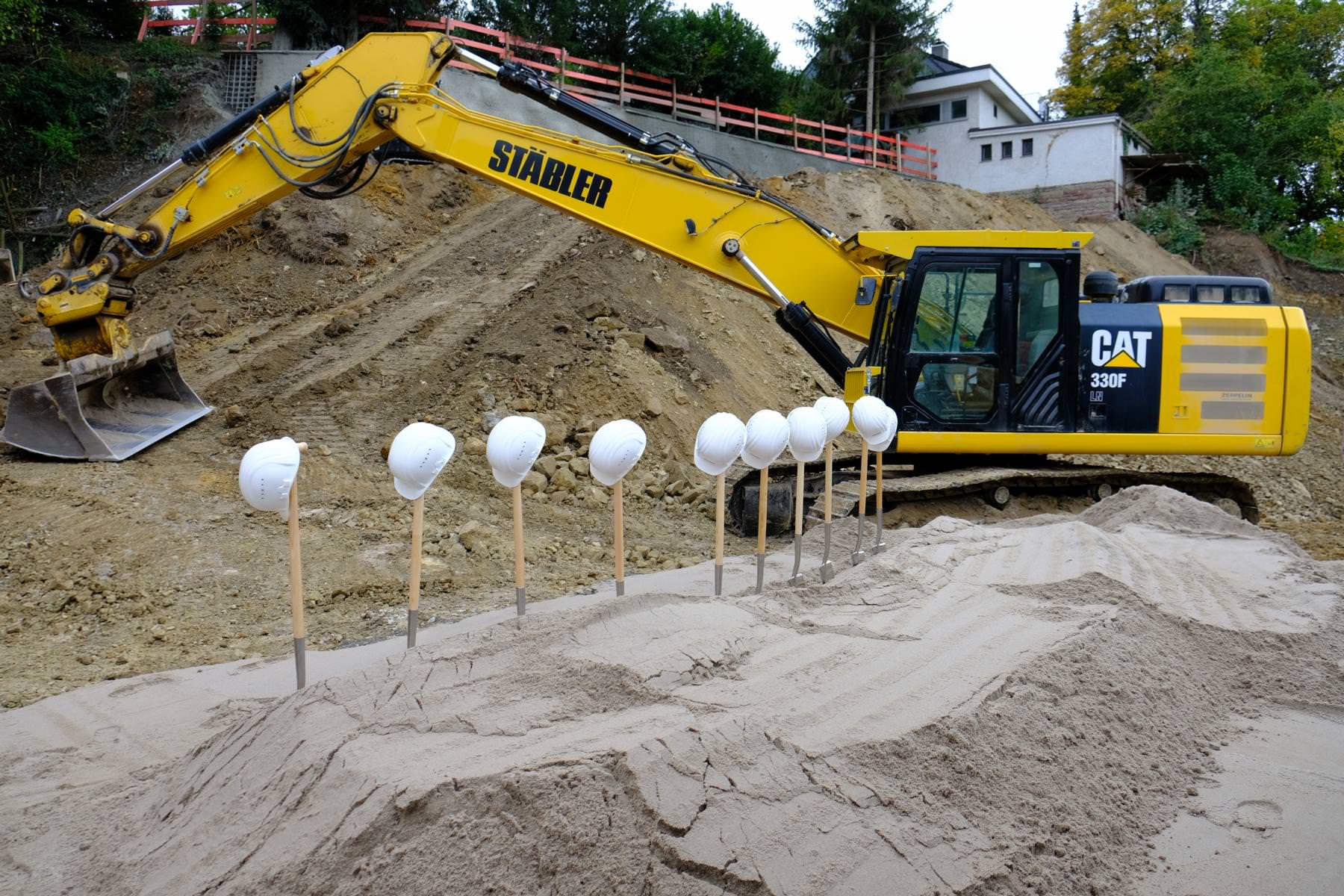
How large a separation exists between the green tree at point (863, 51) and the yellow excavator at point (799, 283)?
21707 millimetres

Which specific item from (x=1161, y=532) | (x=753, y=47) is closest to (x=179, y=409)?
(x=1161, y=532)

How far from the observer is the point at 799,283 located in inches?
362

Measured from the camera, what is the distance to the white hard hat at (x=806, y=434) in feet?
21.1

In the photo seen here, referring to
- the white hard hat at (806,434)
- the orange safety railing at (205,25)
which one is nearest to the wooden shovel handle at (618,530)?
the white hard hat at (806,434)

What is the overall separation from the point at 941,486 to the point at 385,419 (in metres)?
5.41

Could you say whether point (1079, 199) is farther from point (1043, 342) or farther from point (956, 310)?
point (956, 310)

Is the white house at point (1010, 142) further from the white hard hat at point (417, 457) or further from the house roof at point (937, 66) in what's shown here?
the white hard hat at point (417, 457)

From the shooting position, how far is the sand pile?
3.07m

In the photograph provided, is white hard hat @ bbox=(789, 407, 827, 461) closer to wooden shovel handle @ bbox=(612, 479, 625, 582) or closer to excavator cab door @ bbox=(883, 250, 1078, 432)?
wooden shovel handle @ bbox=(612, 479, 625, 582)

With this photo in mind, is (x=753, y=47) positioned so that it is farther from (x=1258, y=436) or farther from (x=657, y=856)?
(x=657, y=856)

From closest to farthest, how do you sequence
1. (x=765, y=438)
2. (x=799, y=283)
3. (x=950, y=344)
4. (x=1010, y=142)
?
(x=765, y=438) < (x=950, y=344) < (x=799, y=283) < (x=1010, y=142)

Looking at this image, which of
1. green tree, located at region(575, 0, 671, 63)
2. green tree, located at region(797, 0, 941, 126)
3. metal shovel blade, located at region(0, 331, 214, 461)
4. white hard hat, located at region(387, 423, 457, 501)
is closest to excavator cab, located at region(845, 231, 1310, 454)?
white hard hat, located at region(387, 423, 457, 501)

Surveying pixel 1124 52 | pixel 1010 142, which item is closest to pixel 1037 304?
pixel 1010 142

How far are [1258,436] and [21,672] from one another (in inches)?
357
